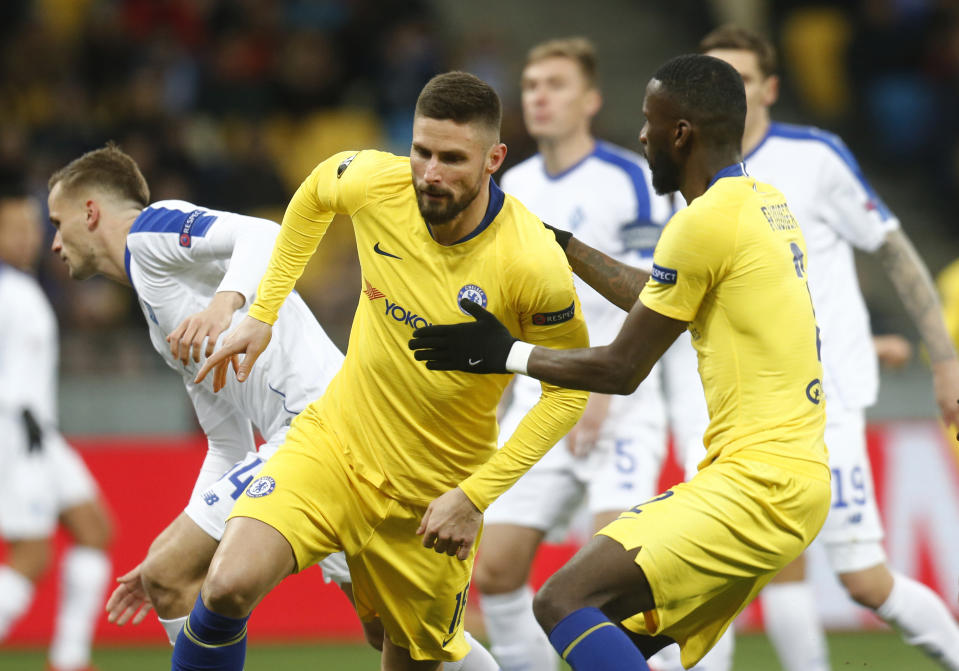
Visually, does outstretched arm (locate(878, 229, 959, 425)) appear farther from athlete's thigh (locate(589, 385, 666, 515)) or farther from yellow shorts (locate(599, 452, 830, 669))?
yellow shorts (locate(599, 452, 830, 669))

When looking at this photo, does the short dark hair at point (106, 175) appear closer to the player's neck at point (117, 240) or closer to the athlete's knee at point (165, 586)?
the player's neck at point (117, 240)

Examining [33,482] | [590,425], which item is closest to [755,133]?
[590,425]

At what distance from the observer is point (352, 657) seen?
8305 mm

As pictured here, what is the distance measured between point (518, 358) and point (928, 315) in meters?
2.32

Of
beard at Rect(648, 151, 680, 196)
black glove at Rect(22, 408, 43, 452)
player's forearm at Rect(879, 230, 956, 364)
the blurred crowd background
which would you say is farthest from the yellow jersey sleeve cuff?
the blurred crowd background

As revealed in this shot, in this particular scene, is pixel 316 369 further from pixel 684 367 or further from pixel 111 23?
pixel 111 23

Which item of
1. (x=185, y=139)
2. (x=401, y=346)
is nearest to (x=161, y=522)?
(x=185, y=139)

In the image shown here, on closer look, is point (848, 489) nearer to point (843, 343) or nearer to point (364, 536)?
point (843, 343)

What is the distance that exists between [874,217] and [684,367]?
A: 112 cm

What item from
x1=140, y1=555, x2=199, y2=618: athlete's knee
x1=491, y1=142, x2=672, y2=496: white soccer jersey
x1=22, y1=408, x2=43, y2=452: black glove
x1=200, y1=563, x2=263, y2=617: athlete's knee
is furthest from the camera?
x1=22, y1=408, x2=43, y2=452: black glove

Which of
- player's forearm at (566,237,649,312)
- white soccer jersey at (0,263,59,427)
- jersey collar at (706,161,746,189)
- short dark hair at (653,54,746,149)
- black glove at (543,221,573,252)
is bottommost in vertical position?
white soccer jersey at (0,263,59,427)

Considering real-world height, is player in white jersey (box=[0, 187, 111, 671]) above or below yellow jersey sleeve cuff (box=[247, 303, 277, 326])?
below

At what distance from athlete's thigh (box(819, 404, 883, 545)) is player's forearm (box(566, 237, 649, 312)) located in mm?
1397

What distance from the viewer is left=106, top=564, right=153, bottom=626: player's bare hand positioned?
196 inches
